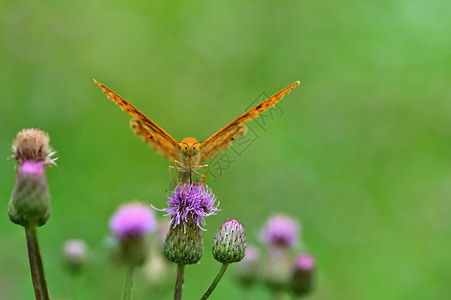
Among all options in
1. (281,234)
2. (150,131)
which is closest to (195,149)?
(150,131)

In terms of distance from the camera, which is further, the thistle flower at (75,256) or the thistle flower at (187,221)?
the thistle flower at (75,256)

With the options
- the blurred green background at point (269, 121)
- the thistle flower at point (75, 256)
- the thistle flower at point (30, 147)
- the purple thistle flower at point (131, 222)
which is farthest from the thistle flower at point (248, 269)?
the thistle flower at point (30, 147)

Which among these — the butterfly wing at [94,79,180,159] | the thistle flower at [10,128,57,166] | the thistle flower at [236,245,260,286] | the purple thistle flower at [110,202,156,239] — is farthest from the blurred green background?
the thistle flower at [10,128,57,166]

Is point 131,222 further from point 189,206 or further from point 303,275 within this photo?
point 189,206

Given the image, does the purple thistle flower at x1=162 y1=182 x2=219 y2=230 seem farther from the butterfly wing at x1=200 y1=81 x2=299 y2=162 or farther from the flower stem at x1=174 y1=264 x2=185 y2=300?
the butterfly wing at x1=200 y1=81 x2=299 y2=162

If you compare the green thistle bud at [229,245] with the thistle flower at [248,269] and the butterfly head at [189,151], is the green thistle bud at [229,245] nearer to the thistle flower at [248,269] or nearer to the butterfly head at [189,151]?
the butterfly head at [189,151]
